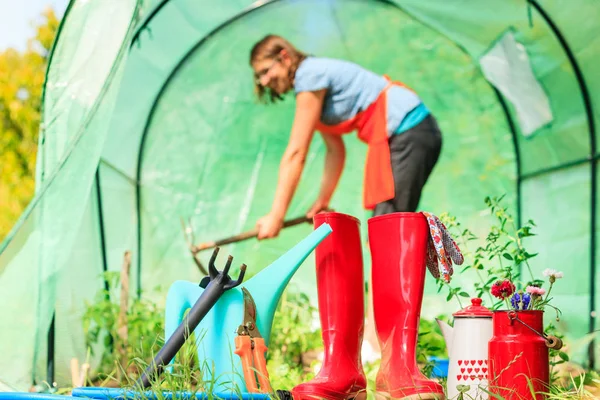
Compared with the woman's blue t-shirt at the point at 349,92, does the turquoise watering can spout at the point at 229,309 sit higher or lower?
lower

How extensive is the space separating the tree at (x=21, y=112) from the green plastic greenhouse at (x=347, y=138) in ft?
17.0

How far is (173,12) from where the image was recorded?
3.71 metres

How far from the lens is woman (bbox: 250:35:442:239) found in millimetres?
3146

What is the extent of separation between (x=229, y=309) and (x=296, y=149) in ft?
5.21

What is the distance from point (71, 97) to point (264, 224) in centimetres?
128

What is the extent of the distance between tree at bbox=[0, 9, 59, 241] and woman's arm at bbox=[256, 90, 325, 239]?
20.0ft

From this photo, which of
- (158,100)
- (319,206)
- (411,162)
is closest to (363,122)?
(411,162)

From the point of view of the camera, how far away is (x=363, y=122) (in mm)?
3445

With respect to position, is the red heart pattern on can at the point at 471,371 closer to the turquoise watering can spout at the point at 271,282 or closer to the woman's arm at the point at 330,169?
the turquoise watering can spout at the point at 271,282

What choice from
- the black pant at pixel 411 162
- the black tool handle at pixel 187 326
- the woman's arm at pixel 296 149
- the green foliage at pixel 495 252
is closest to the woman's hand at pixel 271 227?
the woman's arm at pixel 296 149

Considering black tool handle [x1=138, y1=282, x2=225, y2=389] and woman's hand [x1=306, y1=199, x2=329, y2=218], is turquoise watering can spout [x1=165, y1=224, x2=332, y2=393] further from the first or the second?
woman's hand [x1=306, y1=199, x2=329, y2=218]

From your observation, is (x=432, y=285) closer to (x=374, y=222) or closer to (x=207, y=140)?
(x=207, y=140)

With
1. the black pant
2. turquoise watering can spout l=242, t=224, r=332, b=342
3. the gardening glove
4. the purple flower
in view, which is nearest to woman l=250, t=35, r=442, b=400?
the black pant

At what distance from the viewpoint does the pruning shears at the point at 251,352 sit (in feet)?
5.16
